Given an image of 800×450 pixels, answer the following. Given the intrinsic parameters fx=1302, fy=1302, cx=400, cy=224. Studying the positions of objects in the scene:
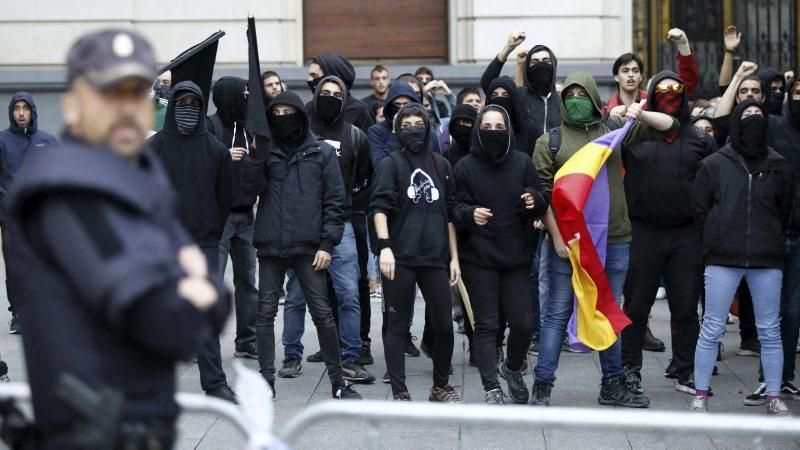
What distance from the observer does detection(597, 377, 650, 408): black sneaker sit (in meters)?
8.09

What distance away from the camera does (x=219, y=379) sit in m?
7.97

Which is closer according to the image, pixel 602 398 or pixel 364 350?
pixel 602 398

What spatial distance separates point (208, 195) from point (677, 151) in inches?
116

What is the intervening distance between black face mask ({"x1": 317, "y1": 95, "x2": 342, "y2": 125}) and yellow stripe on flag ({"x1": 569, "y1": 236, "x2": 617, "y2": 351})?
6.70 ft

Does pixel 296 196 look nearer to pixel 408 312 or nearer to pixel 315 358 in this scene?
pixel 408 312

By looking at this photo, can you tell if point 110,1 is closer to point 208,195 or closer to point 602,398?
point 208,195

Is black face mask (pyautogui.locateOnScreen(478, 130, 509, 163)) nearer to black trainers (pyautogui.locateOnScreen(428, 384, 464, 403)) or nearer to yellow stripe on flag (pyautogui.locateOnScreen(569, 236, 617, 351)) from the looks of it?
yellow stripe on flag (pyautogui.locateOnScreen(569, 236, 617, 351))

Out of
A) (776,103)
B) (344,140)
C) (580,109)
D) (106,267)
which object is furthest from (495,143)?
(106,267)

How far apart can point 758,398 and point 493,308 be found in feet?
5.84

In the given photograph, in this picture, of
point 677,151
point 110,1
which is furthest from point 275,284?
point 110,1

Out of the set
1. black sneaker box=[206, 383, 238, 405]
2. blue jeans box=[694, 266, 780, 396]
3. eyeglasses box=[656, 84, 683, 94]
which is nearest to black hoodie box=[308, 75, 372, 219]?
black sneaker box=[206, 383, 238, 405]

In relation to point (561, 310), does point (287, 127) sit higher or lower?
higher

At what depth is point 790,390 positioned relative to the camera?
27.4 ft

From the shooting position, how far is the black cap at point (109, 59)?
3.05 m
